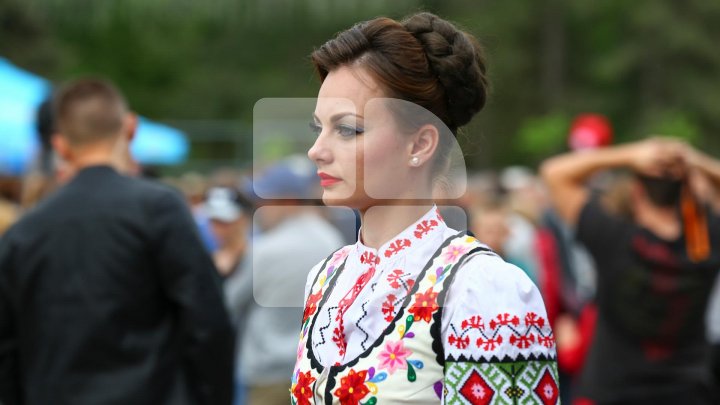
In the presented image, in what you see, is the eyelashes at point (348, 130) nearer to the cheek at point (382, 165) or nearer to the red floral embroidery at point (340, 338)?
the cheek at point (382, 165)

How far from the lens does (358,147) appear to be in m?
2.01

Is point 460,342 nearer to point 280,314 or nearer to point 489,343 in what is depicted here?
point 489,343

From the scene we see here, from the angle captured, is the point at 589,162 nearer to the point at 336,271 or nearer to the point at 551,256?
the point at 551,256

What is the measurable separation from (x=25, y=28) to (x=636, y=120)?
2173 centimetres

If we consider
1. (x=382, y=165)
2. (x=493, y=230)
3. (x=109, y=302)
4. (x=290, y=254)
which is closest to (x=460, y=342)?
(x=382, y=165)

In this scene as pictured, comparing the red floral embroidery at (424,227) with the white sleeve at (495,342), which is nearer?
the white sleeve at (495,342)

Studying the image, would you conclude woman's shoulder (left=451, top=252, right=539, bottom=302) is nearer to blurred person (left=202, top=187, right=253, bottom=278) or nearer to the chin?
the chin

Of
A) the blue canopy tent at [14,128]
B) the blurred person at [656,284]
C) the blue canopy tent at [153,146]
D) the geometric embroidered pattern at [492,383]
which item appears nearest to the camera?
the geometric embroidered pattern at [492,383]

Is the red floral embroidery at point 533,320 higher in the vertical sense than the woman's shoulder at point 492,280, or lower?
lower

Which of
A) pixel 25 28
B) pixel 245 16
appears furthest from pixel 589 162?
pixel 245 16

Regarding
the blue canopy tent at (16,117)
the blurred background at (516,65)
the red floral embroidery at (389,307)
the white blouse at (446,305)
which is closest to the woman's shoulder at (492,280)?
the white blouse at (446,305)

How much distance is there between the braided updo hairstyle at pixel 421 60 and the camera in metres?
2.03

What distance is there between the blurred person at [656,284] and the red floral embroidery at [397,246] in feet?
8.97

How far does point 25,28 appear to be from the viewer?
25.0 metres
